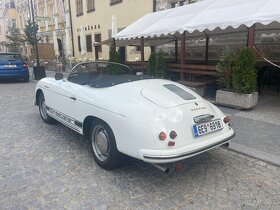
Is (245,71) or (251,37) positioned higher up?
(251,37)

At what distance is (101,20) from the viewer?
18.8 m

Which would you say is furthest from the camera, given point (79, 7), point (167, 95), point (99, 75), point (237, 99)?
point (79, 7)

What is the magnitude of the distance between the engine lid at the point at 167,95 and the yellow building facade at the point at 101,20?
10.3 m

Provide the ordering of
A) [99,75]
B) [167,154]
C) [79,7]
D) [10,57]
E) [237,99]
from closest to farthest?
[167,154]
[99,75]
[237,99]
[10,57]
[79,7]

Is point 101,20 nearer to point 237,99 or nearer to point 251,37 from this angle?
point 251,37

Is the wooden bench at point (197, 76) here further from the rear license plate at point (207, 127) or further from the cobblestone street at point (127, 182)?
the rear license plate at point (207, 127)

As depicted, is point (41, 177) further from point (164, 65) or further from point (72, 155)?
point (164, 65)

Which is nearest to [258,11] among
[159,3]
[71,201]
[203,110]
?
[203,110]

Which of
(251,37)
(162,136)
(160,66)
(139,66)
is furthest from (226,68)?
(139,66)

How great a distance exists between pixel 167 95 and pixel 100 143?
1.18m

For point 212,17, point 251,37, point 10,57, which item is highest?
point 212,17

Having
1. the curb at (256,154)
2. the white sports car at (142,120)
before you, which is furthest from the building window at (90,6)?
the curb at (256,154)

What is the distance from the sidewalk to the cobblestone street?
0.22 m

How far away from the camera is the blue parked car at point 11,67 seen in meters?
13.3
